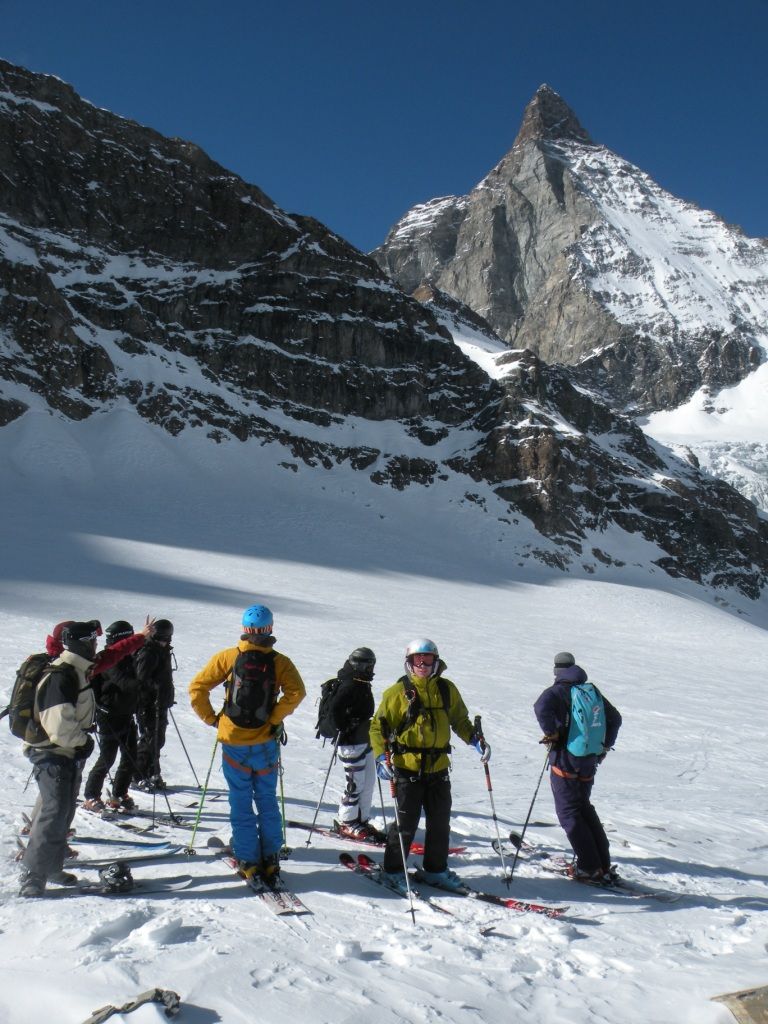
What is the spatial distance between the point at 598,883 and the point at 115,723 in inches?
179

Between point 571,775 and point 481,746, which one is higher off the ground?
point 481,746

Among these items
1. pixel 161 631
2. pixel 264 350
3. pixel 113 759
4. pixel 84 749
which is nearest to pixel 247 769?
pixel 84 749

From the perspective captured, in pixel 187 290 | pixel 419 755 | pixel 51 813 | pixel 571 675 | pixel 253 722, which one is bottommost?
pixel 51 813

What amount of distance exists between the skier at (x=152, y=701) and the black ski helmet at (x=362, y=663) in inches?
76.5

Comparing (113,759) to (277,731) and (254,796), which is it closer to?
(254,796)

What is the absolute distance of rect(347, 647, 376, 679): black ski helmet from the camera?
673cm

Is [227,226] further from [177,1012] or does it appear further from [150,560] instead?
[177,1012]

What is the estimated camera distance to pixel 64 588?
23344 mm

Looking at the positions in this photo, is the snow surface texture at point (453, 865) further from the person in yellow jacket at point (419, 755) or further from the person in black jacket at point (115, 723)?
the person in black jacket at point (115, 723)

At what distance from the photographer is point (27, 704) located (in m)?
5.04

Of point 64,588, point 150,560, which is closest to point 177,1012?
point 64,588

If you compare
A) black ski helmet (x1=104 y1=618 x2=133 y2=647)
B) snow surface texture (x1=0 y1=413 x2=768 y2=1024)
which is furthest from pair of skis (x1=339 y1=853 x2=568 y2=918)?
black ski helmet (x1=104 y1=618 x2=133 y2=647)

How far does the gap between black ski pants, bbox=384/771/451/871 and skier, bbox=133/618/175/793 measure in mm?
2829

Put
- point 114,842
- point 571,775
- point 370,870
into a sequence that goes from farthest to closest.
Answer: point 571,775
point 114,842
point 370,870
